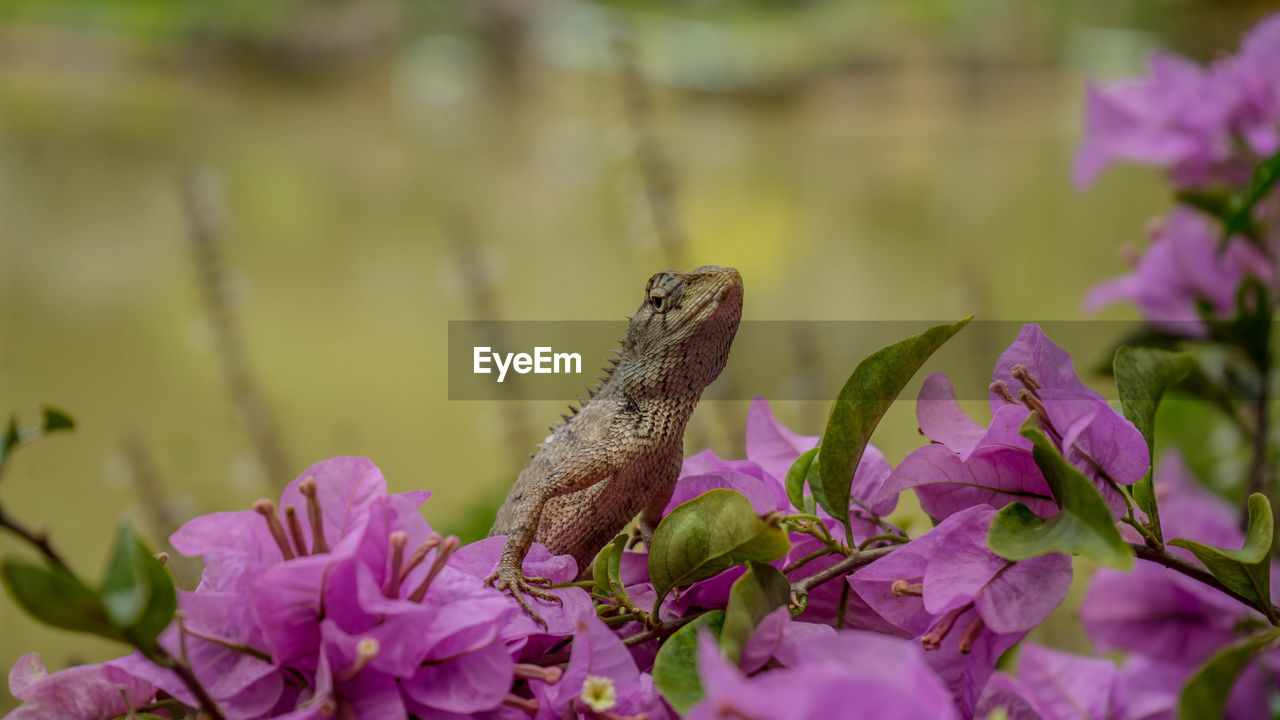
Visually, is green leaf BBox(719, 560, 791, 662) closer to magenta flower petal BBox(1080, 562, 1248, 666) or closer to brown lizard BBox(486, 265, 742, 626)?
brown lizard BBox(486, 265, 742, 626)

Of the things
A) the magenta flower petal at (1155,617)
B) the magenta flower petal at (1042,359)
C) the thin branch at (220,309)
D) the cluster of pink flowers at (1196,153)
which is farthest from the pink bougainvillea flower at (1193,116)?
the thin branch at (220,309)

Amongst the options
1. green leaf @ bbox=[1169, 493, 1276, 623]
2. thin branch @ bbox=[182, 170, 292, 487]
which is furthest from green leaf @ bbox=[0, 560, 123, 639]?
thin branch @ bbox=[182, 170, 292, 487]

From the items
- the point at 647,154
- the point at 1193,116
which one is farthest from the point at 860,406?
the point at 647,154

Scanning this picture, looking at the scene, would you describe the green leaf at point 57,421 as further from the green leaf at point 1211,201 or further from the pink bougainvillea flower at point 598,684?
the green leaf at point 1211,201

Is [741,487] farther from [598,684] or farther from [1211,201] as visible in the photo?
[1211,201]

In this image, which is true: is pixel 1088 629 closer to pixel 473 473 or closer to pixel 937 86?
pixel 473 473
